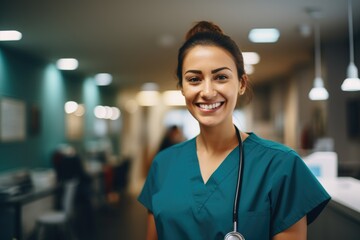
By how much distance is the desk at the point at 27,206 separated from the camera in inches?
88.4

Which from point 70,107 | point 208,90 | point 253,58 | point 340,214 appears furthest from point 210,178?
point 70,107

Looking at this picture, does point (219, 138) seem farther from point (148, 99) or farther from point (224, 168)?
point (148, 99)

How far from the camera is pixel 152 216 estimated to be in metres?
1.19

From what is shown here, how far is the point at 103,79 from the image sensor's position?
670cm

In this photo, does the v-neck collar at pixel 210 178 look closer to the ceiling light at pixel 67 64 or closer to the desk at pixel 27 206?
the desk at pixel 27 206

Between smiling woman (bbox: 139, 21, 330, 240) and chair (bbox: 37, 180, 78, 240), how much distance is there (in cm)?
191

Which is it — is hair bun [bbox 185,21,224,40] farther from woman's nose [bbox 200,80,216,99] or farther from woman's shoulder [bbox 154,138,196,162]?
woman's shoulder [bbox 154,138,196,162]

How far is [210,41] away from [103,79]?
579 cm

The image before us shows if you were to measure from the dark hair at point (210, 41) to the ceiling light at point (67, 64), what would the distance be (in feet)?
12.3

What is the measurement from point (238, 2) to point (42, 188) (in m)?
2.44

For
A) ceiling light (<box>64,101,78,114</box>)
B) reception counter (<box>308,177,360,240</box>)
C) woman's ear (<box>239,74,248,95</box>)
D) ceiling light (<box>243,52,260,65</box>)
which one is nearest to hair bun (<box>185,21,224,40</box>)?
woman's ear (<box>239,74,248,95</box>)

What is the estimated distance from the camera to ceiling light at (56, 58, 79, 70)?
475 centimetres

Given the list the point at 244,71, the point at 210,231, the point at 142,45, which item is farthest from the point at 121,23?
the point at 210,231

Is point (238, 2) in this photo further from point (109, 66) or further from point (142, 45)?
point (109, 66)
